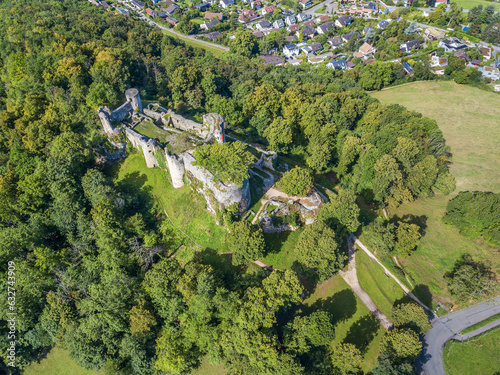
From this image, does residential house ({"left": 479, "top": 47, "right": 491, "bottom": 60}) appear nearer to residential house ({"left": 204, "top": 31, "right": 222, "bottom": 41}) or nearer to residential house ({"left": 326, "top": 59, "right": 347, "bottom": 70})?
residential house ({"left": 326, "top": 59, "right": 347, "bottom": 70})

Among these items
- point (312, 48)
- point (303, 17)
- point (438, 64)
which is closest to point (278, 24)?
point (303, 17)

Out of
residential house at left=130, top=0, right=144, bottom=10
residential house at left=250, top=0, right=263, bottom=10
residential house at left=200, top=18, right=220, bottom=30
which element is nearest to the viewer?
residential house at left=200, top=18, right=220, bottom=30

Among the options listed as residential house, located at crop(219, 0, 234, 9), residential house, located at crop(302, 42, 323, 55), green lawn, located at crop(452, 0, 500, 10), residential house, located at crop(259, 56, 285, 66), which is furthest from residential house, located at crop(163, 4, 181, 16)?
green lawn, located at crop(452, 0, 500, 10)

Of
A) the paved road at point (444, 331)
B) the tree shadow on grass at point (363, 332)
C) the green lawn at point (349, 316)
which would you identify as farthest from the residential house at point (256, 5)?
the paved road at point (444, 331)

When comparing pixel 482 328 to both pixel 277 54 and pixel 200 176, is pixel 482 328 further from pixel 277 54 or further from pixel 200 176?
pixel 277 54

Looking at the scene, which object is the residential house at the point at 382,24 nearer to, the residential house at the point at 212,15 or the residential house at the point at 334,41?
the residential house at the point at 334,41

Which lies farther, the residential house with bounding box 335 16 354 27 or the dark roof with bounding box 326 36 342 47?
the residential house with bounding box 335 16 354 27

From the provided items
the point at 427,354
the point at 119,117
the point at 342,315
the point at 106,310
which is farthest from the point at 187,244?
the point at 427,354
